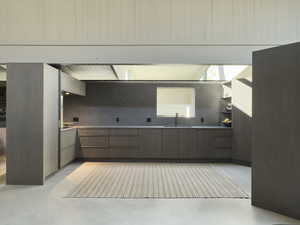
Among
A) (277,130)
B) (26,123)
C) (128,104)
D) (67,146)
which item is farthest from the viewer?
(128,104)

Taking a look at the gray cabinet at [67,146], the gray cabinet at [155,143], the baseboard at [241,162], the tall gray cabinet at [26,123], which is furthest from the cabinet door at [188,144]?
the tall gray cabinet at [26,123]

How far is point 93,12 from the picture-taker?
361 centimetres

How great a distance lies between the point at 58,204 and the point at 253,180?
2.53 metres

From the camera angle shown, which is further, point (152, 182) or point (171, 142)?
point (171, 142)

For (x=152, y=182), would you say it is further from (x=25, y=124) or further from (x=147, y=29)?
(x=147, y=29)

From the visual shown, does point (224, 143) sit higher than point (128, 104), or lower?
lower

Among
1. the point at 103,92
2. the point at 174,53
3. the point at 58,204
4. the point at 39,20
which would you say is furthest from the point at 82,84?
the point at 58,204

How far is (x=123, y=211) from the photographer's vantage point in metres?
2.50

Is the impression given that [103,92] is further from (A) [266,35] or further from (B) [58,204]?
(A) [266,35]

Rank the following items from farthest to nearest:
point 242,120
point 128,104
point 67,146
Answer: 1. point 128,104
2. point 242,120
3. point 67,146

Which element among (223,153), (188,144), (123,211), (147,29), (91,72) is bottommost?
(123,211)

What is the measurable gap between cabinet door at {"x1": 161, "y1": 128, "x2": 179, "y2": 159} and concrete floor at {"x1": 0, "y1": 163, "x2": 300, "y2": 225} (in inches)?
83.6

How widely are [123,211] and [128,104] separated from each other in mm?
3493

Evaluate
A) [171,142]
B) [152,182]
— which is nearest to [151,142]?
[171,142]
